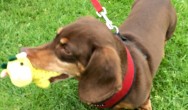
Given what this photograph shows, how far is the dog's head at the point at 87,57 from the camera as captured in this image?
2.58 metres

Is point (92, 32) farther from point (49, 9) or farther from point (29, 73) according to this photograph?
point (49, 9)

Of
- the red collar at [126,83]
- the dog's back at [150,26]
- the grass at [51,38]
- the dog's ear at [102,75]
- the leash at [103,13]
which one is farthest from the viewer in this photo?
the grass at [51,38]

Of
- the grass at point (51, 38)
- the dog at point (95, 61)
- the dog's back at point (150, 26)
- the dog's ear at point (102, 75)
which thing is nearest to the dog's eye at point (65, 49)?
the dog at point (95, 61)

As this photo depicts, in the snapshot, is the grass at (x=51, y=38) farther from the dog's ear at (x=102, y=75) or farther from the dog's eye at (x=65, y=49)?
the dog's eye at (x=65, y=49)

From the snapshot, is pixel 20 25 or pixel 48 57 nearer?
pixel 48 57

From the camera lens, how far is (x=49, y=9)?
4.55 meters

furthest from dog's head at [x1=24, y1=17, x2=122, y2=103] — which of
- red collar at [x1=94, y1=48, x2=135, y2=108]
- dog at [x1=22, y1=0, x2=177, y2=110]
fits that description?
red collar at [x1=94, y1=48, x2=135, y2=108]

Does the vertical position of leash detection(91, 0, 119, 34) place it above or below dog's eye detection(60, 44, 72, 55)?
below

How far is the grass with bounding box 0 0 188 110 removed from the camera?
3562 millimetres

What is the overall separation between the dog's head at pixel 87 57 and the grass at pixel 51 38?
0.88 m

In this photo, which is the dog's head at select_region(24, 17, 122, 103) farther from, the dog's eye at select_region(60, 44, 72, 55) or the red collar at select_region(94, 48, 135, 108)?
the red collar at select_region(94, 48, 135, 108)

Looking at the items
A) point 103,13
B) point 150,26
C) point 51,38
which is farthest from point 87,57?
point 51,38

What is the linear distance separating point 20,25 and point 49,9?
41 centimetres

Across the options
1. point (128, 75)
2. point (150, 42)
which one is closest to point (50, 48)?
point (128, 75)
